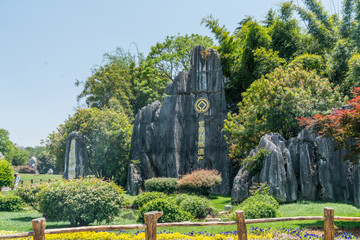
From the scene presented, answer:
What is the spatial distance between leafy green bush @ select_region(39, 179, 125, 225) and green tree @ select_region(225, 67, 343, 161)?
338 inches

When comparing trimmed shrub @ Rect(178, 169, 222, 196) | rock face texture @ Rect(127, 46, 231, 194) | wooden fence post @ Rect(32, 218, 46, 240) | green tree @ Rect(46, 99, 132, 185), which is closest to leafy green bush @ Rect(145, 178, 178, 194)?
Answer: trimmed shrub @ Rect(178, 169, 222, 196)

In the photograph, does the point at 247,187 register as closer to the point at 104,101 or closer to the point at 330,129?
the point at 330,129

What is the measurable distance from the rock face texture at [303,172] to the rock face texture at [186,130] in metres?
5.29

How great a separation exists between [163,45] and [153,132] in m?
11.0

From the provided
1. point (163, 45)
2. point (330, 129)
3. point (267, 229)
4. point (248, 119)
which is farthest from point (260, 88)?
point (163, 45)

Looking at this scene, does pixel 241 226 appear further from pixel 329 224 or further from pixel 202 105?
pixel 202 105

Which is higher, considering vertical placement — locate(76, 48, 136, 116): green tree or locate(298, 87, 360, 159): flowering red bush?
locate(76, 48, 136, 116): green tree

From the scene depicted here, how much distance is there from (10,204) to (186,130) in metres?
10.2

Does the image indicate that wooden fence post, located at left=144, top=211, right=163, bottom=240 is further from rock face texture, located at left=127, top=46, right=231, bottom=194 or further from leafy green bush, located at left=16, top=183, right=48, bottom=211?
rock face texture, located at left=127, top=46, right=231, bottom=194

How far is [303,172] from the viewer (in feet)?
42.4

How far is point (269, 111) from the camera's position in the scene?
1568cm

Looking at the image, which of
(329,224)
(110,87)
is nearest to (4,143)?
(110,87)

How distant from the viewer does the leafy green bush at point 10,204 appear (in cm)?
1457

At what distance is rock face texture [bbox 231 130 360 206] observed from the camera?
39.9 feet
